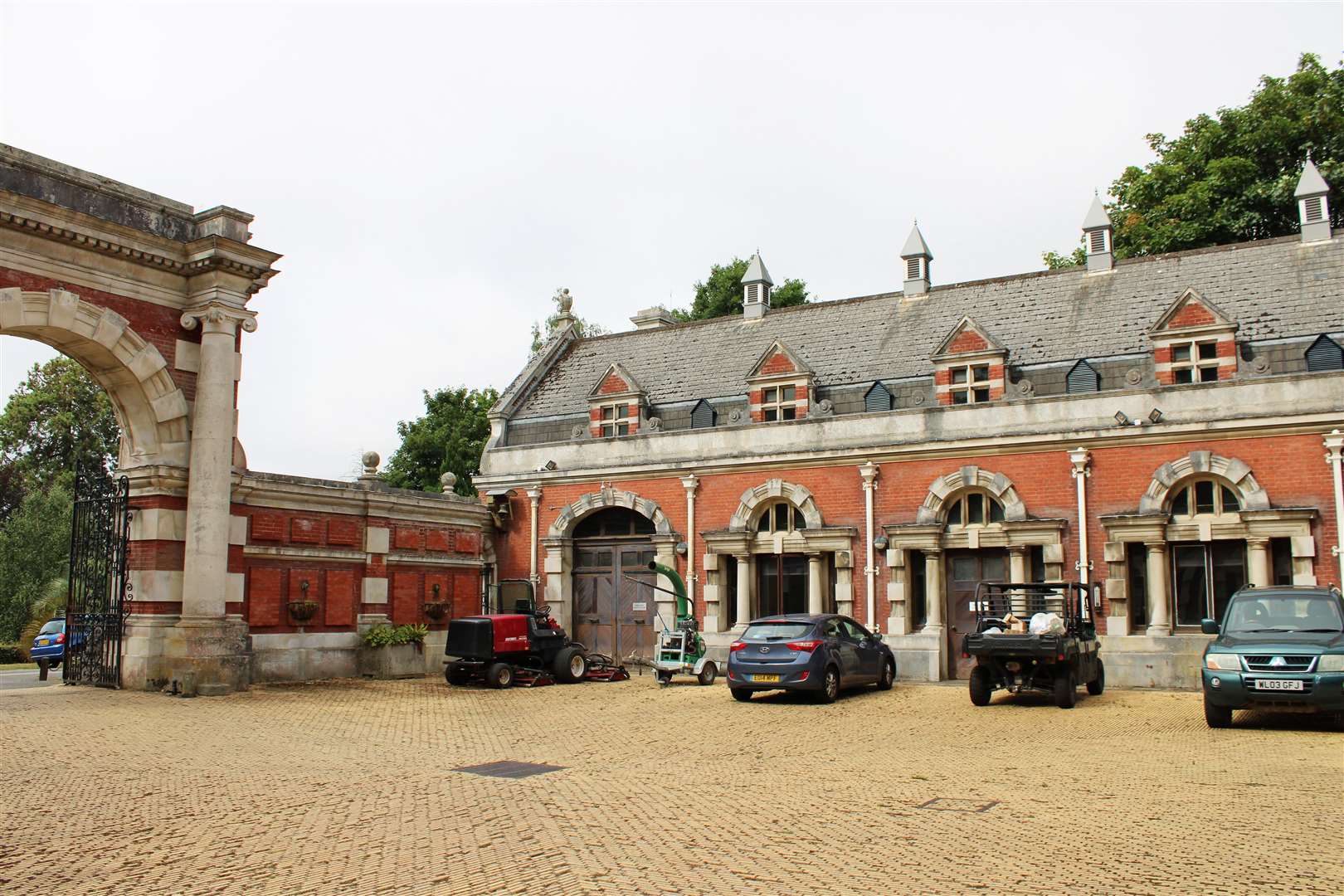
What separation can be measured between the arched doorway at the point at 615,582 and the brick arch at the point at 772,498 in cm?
Answer: 265

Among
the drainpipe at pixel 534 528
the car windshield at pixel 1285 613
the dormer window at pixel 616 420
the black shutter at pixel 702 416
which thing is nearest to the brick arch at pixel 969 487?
the black shutter at pixel 702 416

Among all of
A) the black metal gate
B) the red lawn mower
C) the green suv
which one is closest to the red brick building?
the red lawn mower

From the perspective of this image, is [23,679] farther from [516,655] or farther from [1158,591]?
[1158,591]

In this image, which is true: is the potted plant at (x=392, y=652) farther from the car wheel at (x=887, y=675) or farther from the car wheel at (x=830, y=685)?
the car wheel at (x=887, y=675)

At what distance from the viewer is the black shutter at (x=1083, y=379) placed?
2305 cm

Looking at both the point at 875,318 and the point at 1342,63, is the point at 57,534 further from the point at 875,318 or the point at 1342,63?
the point at 1342,63

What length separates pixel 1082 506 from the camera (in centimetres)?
2219

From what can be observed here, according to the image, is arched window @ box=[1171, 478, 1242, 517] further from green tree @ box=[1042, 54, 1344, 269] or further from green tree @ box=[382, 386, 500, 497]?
green tree @ box=[382, 386, 500, 497]

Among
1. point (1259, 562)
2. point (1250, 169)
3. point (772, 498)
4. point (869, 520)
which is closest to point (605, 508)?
point (772, 498)

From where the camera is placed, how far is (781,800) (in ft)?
30.4

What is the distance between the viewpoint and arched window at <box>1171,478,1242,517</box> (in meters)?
21.3

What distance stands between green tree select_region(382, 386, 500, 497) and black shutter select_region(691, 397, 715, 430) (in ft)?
74.1

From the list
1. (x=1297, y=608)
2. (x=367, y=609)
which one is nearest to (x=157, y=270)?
(x=367, y=609)

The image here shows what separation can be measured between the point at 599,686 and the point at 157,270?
11.1 m
